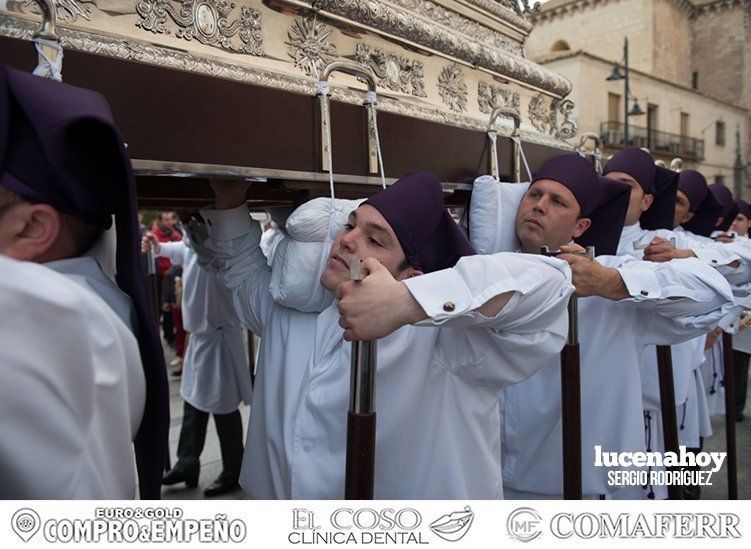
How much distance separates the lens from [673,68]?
2688 cm


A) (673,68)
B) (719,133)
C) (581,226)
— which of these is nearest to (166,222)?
(581,226)

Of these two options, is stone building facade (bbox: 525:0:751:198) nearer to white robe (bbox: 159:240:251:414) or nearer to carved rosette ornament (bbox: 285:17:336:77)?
white robe (bbox: 159:240:251:414)

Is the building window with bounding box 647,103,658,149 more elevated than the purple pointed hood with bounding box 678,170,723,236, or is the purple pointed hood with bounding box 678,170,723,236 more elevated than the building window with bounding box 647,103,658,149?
the building window with bounding box 647,103,658,149

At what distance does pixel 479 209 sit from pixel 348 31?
0.77 meters

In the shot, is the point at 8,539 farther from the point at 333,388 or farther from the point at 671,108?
the point at 671,108

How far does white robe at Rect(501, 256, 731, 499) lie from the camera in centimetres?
227

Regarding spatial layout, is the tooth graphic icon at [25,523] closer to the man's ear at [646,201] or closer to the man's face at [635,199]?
the man's face at [635,199]

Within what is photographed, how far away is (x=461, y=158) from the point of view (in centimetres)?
212

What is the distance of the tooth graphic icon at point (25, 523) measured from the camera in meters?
0.88

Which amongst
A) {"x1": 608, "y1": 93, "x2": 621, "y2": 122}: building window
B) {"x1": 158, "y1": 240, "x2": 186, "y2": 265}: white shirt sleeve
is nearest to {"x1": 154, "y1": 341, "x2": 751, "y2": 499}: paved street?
{"x1": 158, "y1": 240, "x2": 186, "y2": 265}: white shirt sleeve

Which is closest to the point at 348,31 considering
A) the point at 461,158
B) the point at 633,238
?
the point at 461,158

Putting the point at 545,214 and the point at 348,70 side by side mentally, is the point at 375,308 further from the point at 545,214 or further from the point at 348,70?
the point at 545,214

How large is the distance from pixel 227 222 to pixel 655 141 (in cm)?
2466

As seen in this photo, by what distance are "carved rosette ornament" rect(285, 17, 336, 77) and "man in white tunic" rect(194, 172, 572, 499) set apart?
1.35ft
